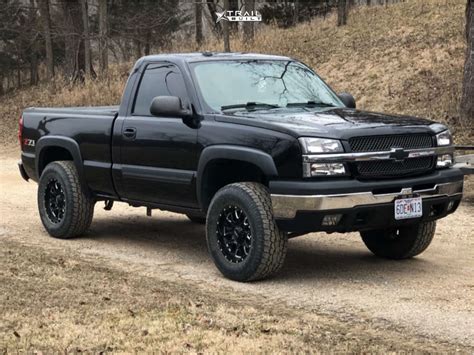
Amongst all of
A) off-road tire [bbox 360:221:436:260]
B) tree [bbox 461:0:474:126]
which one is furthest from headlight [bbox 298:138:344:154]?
tree [bbox 461:0:474:126]

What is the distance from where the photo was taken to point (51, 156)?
9336 mm

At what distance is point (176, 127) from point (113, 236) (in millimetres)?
2387

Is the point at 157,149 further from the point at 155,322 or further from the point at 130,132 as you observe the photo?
the point at 155,322

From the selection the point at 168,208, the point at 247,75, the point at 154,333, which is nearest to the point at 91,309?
the point at 154,333

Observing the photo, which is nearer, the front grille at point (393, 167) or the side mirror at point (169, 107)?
the front grille at point (393, 167)

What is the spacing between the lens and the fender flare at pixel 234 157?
20.7 feet

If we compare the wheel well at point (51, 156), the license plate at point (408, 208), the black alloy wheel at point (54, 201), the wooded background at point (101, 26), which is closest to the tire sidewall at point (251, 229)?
the license plate at point (408, 208)

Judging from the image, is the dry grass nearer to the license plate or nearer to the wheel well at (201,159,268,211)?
the wheel well at (201,159,268,211)

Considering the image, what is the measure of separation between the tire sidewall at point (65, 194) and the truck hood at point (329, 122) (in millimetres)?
2541

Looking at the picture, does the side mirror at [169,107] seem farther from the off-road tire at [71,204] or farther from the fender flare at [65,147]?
the off-road tire at [71,204]

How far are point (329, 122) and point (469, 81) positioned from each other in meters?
8.86

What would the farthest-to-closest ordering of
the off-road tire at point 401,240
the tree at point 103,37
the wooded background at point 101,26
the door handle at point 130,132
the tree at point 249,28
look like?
the tree at point 103,37 → the wooded background at point 101,26 → the tree at point 249,28 → the door handle at point 130,132 → the off-road tire at point 401,240

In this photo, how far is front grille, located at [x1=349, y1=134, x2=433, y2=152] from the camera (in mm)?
6254

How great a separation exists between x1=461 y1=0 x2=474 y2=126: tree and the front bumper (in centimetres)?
841
